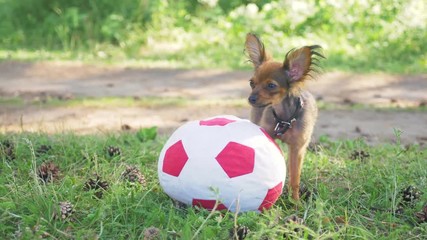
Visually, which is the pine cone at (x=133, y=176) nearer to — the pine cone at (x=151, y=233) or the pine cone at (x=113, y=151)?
the pine cone at (x=113, y=151)

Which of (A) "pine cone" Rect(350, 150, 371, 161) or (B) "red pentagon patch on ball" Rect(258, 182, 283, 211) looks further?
(A) "pine cone" Rect(350, 150, 371, 161)

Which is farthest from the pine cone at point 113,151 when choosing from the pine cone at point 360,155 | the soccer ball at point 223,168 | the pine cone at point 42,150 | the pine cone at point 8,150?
the pine cone at point 360,155

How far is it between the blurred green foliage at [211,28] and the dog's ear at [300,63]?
286 inches

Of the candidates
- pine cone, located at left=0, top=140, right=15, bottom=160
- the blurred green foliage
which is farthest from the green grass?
the blurred green foliage

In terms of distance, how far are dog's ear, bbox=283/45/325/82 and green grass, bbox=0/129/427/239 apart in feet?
2.61

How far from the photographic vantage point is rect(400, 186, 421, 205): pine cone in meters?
3.97

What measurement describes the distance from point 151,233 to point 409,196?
1.77m

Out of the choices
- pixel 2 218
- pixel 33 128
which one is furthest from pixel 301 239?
pixel 33 128

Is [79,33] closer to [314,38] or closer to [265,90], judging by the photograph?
[314,38]

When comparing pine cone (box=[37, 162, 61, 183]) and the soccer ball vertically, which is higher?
the soccer ball

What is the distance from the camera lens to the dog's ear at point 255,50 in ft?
14.1

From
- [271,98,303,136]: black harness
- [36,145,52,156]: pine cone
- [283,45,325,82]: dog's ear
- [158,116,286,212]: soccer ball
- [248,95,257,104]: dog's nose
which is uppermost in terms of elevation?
[283,45,325,82]: dog's ear

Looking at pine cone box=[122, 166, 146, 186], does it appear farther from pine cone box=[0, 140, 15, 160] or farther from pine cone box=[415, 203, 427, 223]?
pine cone box=[415, 203, 427, 223]

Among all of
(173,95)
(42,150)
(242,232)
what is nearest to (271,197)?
(242,232)
